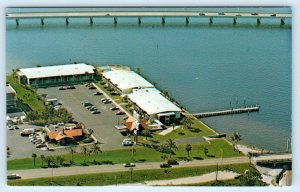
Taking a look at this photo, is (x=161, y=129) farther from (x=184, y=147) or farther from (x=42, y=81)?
Answer: (x=42, y=81)

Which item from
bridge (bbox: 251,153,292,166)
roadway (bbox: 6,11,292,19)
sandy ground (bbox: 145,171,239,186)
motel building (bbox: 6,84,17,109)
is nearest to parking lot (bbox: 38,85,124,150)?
motel building (bbox: 6,84,17,109)

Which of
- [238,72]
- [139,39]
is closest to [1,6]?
[139,39]

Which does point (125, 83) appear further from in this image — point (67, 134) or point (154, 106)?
point (67, 134)

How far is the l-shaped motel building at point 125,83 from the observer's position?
303cm

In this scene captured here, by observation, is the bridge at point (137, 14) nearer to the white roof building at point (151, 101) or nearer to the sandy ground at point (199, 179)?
the white roof building at point (151, 101)

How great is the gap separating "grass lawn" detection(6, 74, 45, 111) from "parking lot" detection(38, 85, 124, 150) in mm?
39

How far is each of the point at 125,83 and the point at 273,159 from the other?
0.74 meters

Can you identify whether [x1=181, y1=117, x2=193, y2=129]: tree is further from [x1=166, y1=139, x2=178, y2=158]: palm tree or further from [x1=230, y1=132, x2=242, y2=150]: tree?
[x1=230, y1=132, x2=242, y2=150]: tree

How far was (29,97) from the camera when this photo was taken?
304 cm

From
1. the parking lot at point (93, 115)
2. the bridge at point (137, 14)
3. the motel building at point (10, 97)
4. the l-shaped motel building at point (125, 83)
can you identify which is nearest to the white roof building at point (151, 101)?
the l-shaped motel building at point (125, 83)

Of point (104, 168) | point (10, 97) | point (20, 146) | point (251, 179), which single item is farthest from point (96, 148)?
point (251, 179)

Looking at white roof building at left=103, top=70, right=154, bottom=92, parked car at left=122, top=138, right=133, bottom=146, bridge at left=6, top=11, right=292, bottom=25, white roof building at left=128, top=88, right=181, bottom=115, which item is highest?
bridge at left=6, top=11, right=292, bottom=25

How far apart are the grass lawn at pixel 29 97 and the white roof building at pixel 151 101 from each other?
405 mm

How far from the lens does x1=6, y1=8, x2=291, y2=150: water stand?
9.82ft
